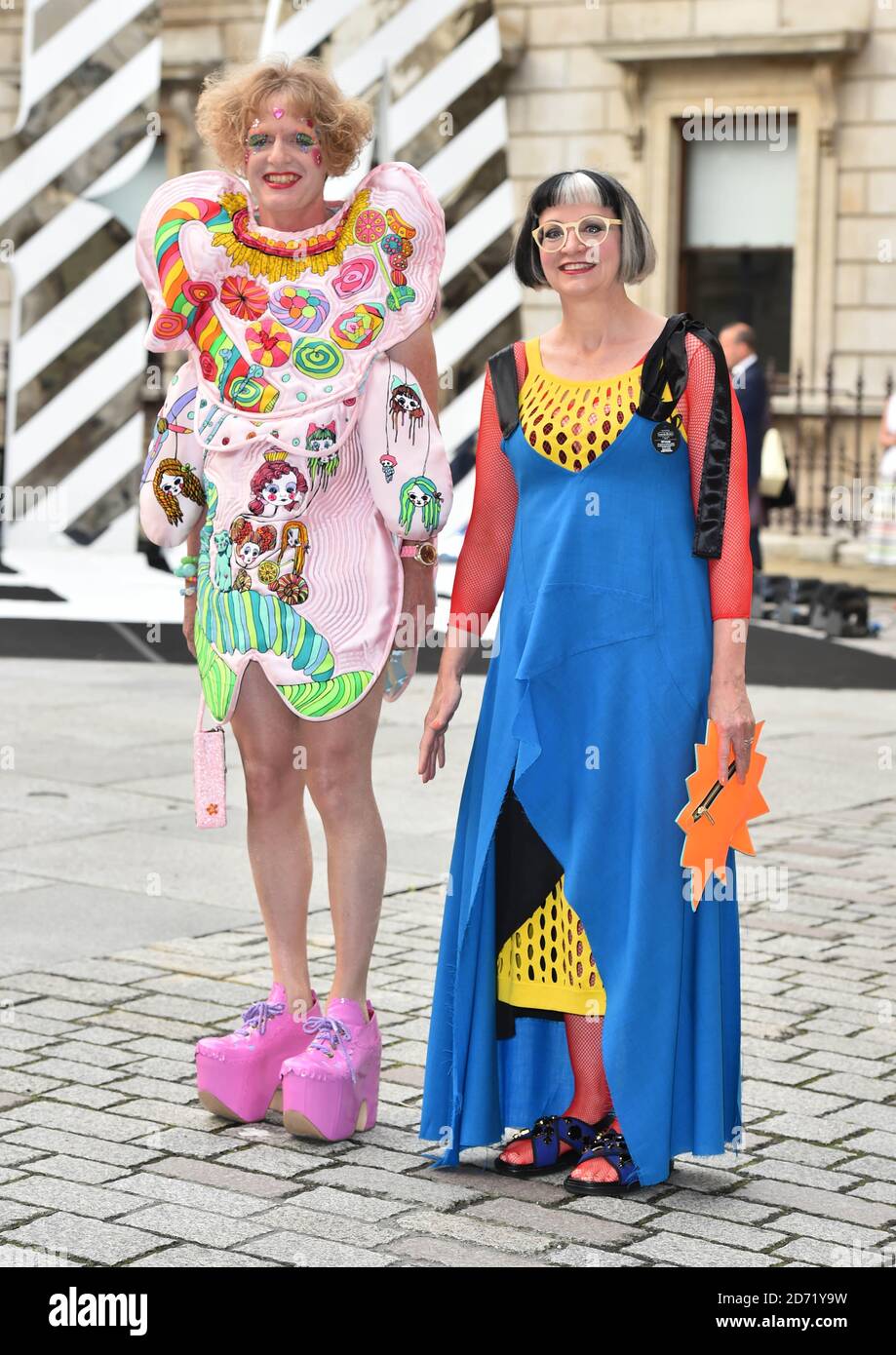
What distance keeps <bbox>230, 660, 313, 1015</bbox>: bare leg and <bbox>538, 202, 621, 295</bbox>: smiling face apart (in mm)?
964

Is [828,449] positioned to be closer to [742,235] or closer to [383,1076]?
[742,235]

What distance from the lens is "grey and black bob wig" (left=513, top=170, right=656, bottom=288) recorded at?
3.85 metres

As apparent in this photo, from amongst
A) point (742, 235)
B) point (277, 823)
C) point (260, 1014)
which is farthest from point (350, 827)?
point (742, 235)

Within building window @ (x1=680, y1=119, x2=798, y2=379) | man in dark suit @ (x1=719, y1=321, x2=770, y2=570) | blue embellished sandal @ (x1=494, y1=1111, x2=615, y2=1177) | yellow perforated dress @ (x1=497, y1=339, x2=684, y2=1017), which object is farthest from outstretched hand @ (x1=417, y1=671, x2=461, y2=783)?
building window @ (x1=680, y1=119, x2=798, y2=379)

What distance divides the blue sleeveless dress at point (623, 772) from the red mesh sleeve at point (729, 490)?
2cm

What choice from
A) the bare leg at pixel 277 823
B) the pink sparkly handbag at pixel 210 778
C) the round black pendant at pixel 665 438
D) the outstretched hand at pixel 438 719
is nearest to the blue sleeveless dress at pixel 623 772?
the round black pendant at pixel 665 438

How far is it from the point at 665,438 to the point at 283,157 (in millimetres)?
952

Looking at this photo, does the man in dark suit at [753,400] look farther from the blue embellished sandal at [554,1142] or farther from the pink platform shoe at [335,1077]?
the blue embellished sandal at [554,1142]

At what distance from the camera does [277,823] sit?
4238 mm

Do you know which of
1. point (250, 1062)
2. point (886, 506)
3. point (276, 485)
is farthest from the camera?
point (886, 506)

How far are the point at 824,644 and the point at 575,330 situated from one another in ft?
28.7

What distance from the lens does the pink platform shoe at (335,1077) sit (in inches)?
160

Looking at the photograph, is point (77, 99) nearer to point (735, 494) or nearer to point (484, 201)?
point (484, 201)

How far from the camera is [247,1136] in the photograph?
4125 millimetres
